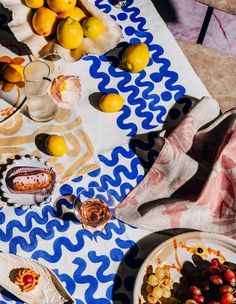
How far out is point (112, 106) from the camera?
1.37 meters

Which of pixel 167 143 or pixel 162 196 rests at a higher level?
pixel 167 143

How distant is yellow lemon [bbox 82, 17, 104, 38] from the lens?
132cm

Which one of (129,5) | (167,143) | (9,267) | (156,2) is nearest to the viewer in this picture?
(9,267)

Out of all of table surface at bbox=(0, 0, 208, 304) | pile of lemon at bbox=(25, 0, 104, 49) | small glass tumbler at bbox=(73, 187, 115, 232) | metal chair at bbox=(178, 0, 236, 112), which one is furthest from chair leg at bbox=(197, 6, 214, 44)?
small glass tumbler at bbox=(73, 187, 115, 232)

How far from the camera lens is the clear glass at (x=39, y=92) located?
1300 mm

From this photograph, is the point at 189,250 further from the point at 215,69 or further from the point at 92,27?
the point at 215,69

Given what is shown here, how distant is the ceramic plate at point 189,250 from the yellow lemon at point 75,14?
1.94 ft

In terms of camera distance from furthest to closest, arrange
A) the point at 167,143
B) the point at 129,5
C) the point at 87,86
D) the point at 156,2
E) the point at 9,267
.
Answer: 1. the point at 156,2
2. the point at 129,5
3. the point at 87,86
4. the point at 167,143
5. the point at 9,267

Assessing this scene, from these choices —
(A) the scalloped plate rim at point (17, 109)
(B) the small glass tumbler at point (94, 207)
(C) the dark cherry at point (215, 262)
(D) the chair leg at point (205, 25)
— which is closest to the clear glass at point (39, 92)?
(A) the scalloped plate rim at point (17, 109)

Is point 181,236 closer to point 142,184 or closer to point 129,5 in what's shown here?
point 142,184

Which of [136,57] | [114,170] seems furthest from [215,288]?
[136,57]

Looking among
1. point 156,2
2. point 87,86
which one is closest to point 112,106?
point 87,86

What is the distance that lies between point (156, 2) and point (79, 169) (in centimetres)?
114

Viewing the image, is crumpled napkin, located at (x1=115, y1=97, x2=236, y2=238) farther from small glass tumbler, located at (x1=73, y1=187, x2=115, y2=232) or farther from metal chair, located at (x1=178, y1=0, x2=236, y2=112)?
metal chair, located at (x1=178, y1=0, x2=236, y2=112)
